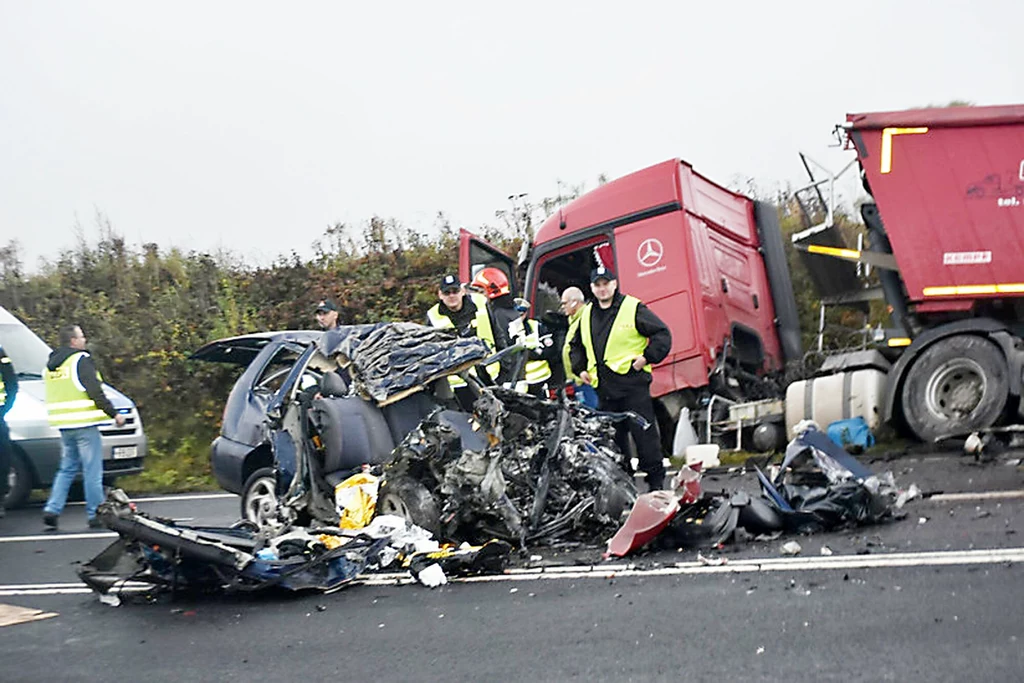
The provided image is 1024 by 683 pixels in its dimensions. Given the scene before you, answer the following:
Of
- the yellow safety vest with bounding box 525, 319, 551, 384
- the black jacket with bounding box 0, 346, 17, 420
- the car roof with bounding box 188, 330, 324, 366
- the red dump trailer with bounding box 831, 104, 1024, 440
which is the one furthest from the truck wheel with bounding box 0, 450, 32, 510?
the red dump trailer with bounding box 831, 104, 1024, 440

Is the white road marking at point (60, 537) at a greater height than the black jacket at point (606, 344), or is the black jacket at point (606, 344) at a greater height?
the black jacket at point (606, 344)

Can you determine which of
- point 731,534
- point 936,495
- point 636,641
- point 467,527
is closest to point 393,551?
point 467,527

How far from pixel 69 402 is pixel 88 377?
0.91ft

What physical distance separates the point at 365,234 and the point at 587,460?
12.2 m

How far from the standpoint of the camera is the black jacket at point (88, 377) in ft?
32.9

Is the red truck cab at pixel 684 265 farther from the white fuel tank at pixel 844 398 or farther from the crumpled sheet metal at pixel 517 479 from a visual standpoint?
the crumpled sheet metal at pixel 517 479

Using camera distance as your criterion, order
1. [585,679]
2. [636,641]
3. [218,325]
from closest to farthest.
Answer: [585,679], [636,641], [218,325]

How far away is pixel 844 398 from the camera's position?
33.6ft

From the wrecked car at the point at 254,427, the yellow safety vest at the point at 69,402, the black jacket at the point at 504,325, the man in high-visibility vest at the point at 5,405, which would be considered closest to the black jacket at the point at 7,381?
the man in high-visibility vest at the point at 5,405

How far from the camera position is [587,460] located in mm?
6914

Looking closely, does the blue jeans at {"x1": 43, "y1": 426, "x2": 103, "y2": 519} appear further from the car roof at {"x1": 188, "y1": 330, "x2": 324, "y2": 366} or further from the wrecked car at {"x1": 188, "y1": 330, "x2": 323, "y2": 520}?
the wrecked car at {"x1": 188, "y1": 330, "x2": 323, "y2": 520}

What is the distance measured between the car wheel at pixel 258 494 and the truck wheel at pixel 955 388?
5.57m

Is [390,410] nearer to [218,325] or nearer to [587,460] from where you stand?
[587,460]

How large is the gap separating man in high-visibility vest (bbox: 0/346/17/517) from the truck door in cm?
450
